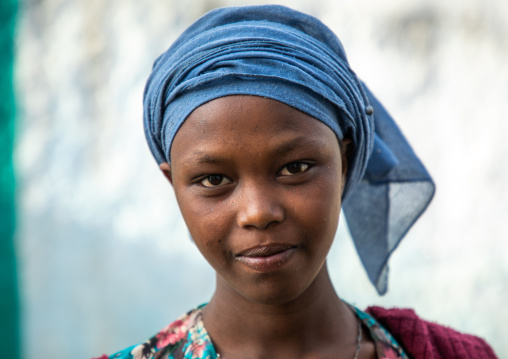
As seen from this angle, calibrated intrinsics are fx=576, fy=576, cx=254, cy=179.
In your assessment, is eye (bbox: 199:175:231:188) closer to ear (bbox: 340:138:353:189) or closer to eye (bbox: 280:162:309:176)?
eye (bbox: 280:162:309:176)

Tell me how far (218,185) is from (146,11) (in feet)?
5.91

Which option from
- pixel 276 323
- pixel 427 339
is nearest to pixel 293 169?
pixel 276 323

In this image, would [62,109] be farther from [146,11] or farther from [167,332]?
[167,332]

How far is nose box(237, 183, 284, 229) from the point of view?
1.33 m

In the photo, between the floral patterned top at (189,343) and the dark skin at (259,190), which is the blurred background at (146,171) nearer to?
the floral patterned top at (189,343)

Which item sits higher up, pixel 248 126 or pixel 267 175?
pixel 248 126

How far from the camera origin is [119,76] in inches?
115

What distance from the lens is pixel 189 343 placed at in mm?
1616

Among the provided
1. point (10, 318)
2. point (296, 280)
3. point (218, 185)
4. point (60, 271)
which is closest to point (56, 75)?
point (60, 271)

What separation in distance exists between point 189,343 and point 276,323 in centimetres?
25

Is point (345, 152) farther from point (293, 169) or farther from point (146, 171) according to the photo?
point (146, 171)

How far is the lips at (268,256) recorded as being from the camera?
4.46 feet

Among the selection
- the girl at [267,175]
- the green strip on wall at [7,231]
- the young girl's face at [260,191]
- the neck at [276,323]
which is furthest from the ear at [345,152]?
the green strip on wall at [7,231]

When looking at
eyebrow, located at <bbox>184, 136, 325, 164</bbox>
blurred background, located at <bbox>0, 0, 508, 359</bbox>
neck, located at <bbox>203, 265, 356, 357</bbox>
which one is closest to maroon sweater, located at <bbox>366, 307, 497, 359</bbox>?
neck, located at <bbox>203, 265, 356, 357</bbox>
